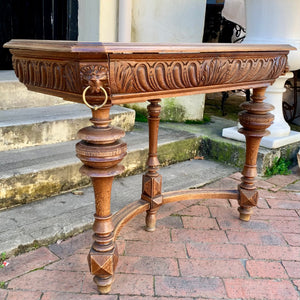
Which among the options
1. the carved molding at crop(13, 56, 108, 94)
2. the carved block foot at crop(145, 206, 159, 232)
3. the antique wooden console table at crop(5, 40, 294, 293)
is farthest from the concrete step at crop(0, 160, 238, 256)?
the carved molding at crop(13, 56, 108, 94)

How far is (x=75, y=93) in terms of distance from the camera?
1291mm

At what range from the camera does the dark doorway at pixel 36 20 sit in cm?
390

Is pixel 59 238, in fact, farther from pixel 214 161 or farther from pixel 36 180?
pixel 214 161

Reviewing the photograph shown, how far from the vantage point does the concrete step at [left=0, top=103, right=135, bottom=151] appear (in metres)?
2.67

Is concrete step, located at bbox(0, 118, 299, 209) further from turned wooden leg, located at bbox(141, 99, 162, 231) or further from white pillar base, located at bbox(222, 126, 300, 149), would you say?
turned wooden leg, located at bbox(141, 99, 162, 231)

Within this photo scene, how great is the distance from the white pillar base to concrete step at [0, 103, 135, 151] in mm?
1049

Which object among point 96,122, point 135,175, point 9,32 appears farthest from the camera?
point 9,32

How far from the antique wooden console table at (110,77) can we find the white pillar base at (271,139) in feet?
4.70

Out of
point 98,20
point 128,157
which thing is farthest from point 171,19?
point 128,157

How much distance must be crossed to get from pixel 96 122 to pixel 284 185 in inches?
84.9


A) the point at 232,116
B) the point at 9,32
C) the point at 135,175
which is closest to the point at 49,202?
the point at 135,175

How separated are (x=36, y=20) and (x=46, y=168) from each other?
92.5 inches

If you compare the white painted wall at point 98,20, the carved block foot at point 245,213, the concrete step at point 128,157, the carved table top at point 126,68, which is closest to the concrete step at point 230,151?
the concrete step at point 128,157

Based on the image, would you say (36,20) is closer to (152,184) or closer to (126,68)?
(152,184)
